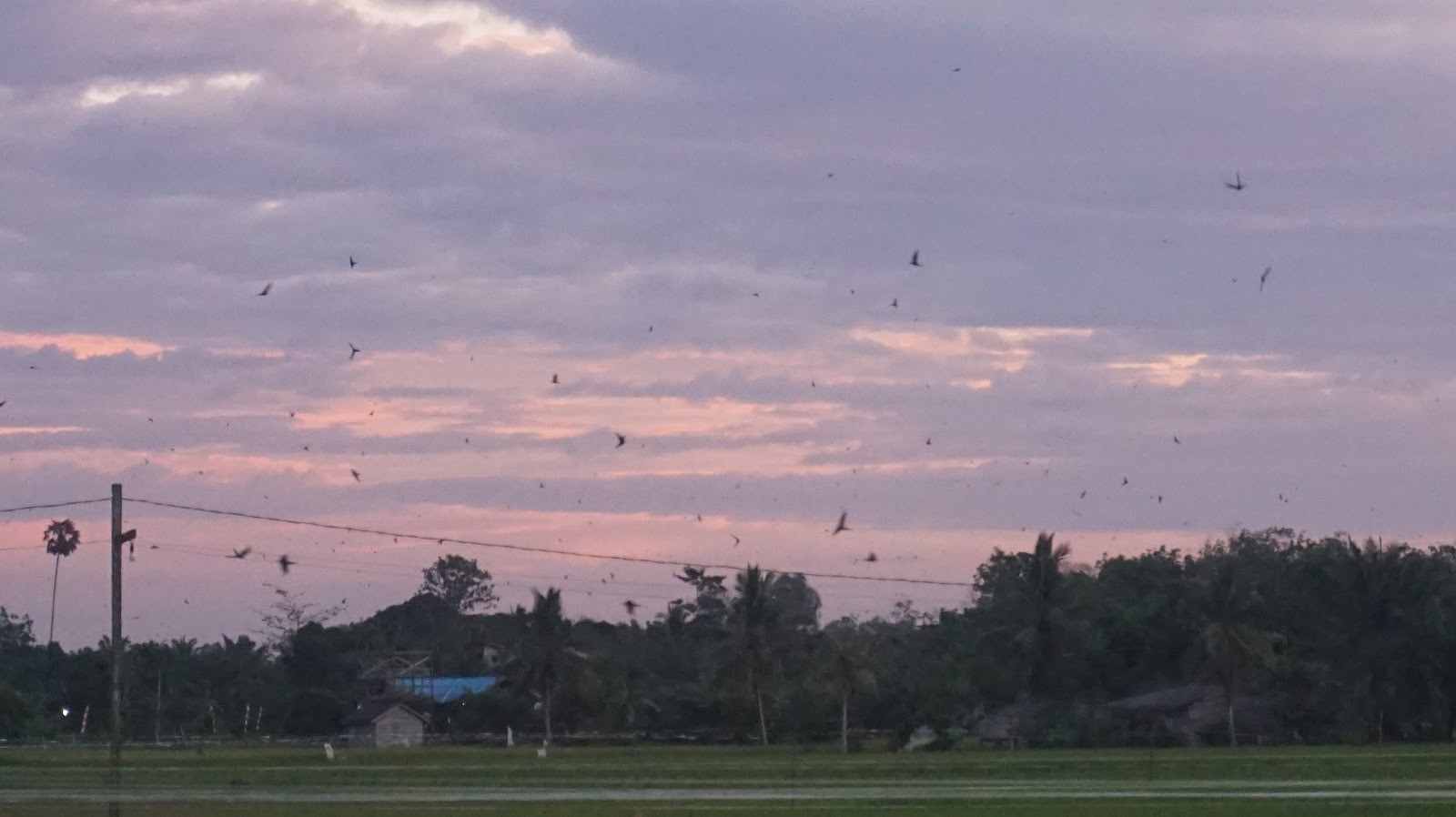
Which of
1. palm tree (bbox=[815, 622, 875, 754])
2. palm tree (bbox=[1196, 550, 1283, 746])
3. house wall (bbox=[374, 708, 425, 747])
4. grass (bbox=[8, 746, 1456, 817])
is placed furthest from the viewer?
house wall (bbox=[374, 708, 425, 747])

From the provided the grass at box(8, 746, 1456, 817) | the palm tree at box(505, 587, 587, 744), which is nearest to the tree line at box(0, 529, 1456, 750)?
the palm tree at box(505, 587, 587, 744)

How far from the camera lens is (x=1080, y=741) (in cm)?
7706

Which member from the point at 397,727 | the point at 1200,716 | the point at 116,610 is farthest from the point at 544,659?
the point at 116,610

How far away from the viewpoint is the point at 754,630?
94.4 metres

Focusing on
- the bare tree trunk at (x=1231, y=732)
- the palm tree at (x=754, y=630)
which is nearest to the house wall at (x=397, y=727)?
the palm tree at (x=754, y=630)

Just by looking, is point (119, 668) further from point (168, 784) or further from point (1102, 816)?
point (1102, 816)

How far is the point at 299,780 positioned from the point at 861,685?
45776 mm

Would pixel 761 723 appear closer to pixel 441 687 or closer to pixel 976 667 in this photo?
pixel 976 667

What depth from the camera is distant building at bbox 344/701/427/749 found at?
96.2m

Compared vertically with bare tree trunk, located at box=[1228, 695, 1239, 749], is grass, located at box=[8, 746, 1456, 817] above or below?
above

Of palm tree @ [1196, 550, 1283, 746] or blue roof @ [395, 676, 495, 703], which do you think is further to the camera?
blue roof @ [395, 676, 495, 703]

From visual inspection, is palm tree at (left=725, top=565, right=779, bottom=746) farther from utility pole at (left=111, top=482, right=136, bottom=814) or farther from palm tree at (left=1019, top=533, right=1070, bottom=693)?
utility pole at (left=111, top=482, right=136, bottom=814)

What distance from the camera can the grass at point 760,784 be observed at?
30438 millimetres

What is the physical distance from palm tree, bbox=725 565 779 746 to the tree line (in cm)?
11
